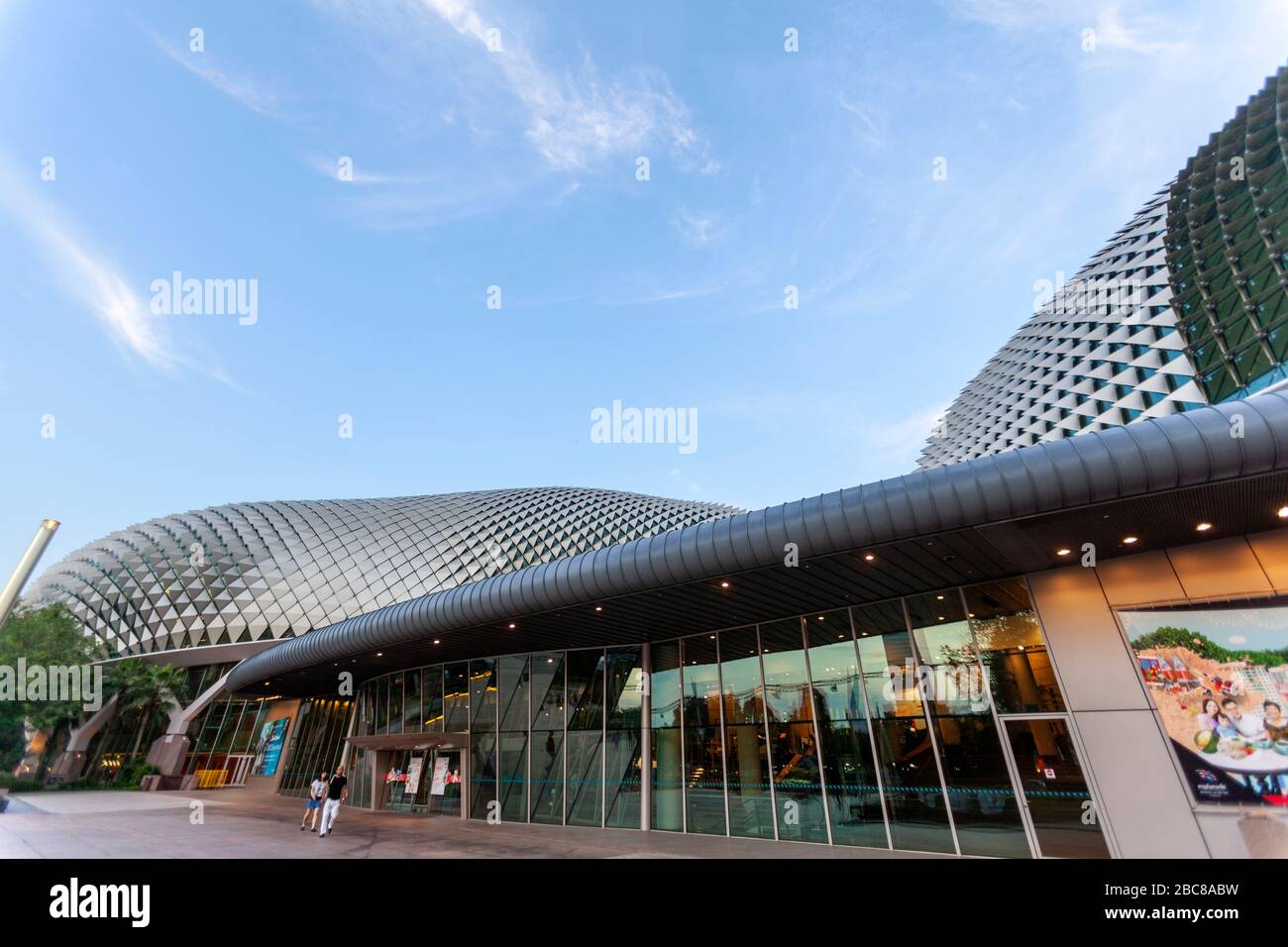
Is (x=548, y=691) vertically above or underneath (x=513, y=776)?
above

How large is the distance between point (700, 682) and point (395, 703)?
14.6 m

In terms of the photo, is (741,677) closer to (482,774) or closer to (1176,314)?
(482,774)

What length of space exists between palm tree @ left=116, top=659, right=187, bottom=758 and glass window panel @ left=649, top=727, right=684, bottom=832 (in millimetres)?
39603

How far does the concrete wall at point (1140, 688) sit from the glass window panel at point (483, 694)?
17.4 meters

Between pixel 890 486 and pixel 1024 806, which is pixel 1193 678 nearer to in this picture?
pixel 1024 806

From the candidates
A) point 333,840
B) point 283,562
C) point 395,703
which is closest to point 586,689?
point 333,840

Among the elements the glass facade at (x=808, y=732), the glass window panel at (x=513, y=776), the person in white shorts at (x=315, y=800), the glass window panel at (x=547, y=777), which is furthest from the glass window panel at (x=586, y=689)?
the person in white shorts at (x=315, y=800)

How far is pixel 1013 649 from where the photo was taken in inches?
508

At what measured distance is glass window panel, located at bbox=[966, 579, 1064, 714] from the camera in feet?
40.5

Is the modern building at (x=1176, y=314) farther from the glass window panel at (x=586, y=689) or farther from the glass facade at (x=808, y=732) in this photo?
the glass window panel at (x=586, y=689)

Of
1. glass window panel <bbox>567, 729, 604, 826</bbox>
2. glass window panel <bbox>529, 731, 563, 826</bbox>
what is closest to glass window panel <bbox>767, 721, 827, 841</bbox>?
glass window panel <bbox>567, 729, 604, 826</bbox>

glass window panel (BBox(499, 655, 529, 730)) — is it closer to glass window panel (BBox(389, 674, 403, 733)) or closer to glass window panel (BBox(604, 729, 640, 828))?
glass window panel (BBox(604, 729, 640, 828))

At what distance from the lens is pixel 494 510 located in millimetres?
58844
